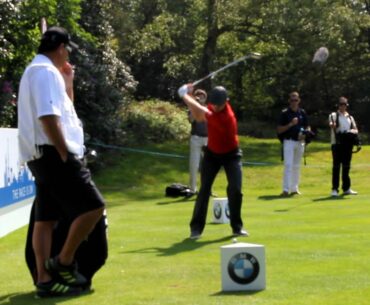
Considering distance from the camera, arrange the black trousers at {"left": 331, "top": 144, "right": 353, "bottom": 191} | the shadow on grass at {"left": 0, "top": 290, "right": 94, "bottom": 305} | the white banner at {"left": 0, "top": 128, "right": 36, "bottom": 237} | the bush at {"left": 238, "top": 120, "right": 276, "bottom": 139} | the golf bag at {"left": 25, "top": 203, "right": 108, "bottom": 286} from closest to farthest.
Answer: the shadow on grass at {"left": 0, "top": 290, "right": 94, "bottom": 305} → the golf bag at {"left": 25, "top": 203, "right": 108, "bottom": 286} → the white banner at {"left": 0, "top": 128, "right": 36, "bottom": 237} → the black trousers at {"left": 331, "top": 144, "right": 353, "bottom": 191} → the bush at {"left": 238, "top": 120, "right": 276, "bottom": 139}

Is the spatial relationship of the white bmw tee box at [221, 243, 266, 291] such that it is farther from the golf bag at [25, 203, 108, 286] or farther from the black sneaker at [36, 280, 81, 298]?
the black sneaker at [36, 280, 81, 298]

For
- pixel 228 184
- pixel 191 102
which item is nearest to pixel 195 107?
pixel 191 102

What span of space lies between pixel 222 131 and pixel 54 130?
5172 millimetres

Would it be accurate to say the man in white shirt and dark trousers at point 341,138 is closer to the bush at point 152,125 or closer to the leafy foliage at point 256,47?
the bush at point 152,125

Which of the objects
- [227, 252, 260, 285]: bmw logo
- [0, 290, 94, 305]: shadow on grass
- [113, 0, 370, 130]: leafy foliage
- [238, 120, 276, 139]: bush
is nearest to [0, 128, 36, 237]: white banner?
[0, 290, 94, 305]: shadow on grass

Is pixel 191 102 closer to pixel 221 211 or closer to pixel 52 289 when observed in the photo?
pixel 221 211

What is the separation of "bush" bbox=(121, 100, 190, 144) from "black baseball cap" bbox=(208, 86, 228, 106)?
19628 millimetres

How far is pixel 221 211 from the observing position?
14.5m

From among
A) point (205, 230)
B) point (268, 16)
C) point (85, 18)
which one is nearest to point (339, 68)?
point (268, 16)

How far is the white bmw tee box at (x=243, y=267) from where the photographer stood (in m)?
8.07

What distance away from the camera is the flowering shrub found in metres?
21.8

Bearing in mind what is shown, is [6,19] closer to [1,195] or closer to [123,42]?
[1,195]

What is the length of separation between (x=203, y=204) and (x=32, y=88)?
539 centimetres

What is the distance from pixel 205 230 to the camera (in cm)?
1368
